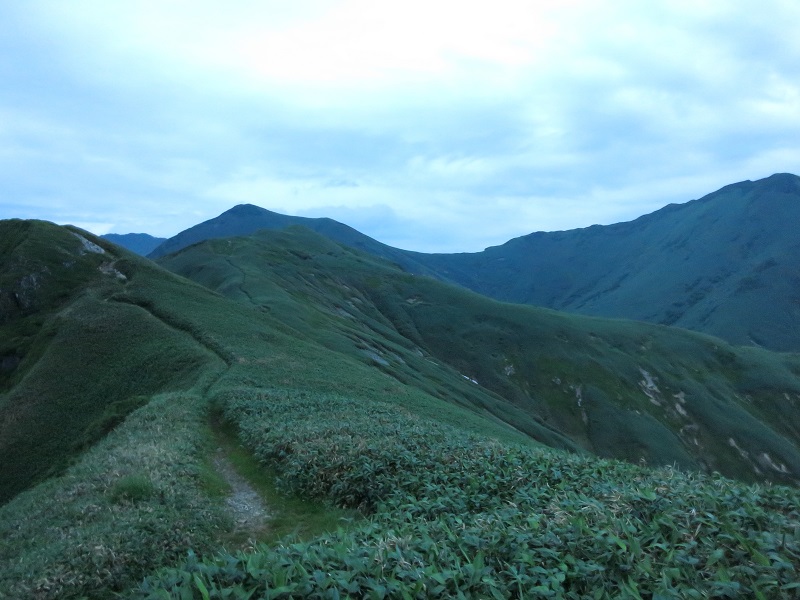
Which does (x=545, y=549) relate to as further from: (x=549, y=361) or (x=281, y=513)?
(x=549, y=361)

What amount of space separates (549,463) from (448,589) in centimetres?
848

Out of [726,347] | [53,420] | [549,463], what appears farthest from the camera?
[726,347]

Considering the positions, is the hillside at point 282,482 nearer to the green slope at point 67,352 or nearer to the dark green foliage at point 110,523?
the dark green foliage at point 110,523

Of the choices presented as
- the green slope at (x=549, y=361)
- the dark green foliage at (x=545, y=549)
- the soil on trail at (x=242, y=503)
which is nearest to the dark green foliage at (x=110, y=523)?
the soil on trail at (x=242, y=503)

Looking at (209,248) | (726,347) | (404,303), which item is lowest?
(726,347)

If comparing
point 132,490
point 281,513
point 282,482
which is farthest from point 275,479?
point 132,490

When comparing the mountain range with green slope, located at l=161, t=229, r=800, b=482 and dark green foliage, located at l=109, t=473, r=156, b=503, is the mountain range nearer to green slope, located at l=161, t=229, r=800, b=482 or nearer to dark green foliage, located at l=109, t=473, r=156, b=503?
dark green foliage, located at l=109, t=473, r=156, b=503

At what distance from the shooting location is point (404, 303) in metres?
136

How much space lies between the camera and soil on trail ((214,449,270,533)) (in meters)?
14.7

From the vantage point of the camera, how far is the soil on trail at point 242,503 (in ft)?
48.2

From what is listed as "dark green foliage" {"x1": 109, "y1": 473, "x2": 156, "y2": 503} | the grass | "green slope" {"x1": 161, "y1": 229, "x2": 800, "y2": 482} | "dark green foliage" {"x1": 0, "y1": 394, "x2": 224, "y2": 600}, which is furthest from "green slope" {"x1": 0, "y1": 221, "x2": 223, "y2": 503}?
"green slope" {"x1": 161, "y1": 229, "x2": 800, "y2": 482}

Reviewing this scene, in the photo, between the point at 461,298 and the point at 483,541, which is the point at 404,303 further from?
the point at 483,541

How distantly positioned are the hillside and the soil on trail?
269 millimetres

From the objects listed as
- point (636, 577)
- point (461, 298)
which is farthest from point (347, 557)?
point (461, 298)
